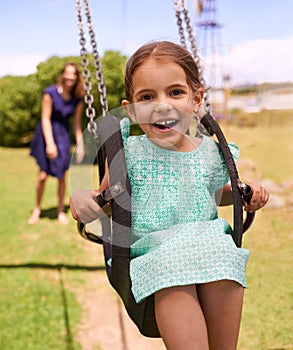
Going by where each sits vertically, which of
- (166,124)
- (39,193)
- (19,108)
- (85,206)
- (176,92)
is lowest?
(39,193)

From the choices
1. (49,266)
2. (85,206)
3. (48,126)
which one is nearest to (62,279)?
(49,266)

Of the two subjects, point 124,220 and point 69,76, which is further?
point 69,76

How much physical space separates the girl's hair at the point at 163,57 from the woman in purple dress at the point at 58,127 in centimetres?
347

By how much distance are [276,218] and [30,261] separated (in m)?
2.94

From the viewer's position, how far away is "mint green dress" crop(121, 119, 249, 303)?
5.27 ft

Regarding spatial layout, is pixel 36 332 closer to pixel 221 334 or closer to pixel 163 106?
pixel 221 334

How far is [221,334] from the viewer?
1675 mm

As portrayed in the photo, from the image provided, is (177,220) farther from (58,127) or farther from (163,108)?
(58,127)

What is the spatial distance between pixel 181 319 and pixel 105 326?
171 centimetres

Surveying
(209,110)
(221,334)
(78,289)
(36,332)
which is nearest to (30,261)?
(78,289)

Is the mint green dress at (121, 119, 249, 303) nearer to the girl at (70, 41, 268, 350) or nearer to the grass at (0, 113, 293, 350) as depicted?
the girl at (70, 41, 268, 350)

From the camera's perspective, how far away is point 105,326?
3146 millimetres

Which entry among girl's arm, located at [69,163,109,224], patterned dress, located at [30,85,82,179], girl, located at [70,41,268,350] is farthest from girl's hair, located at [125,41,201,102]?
patterned dress, located at [30,85,82,179]

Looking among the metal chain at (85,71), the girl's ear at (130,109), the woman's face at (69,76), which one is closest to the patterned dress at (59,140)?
the woman's face at (69,76)
